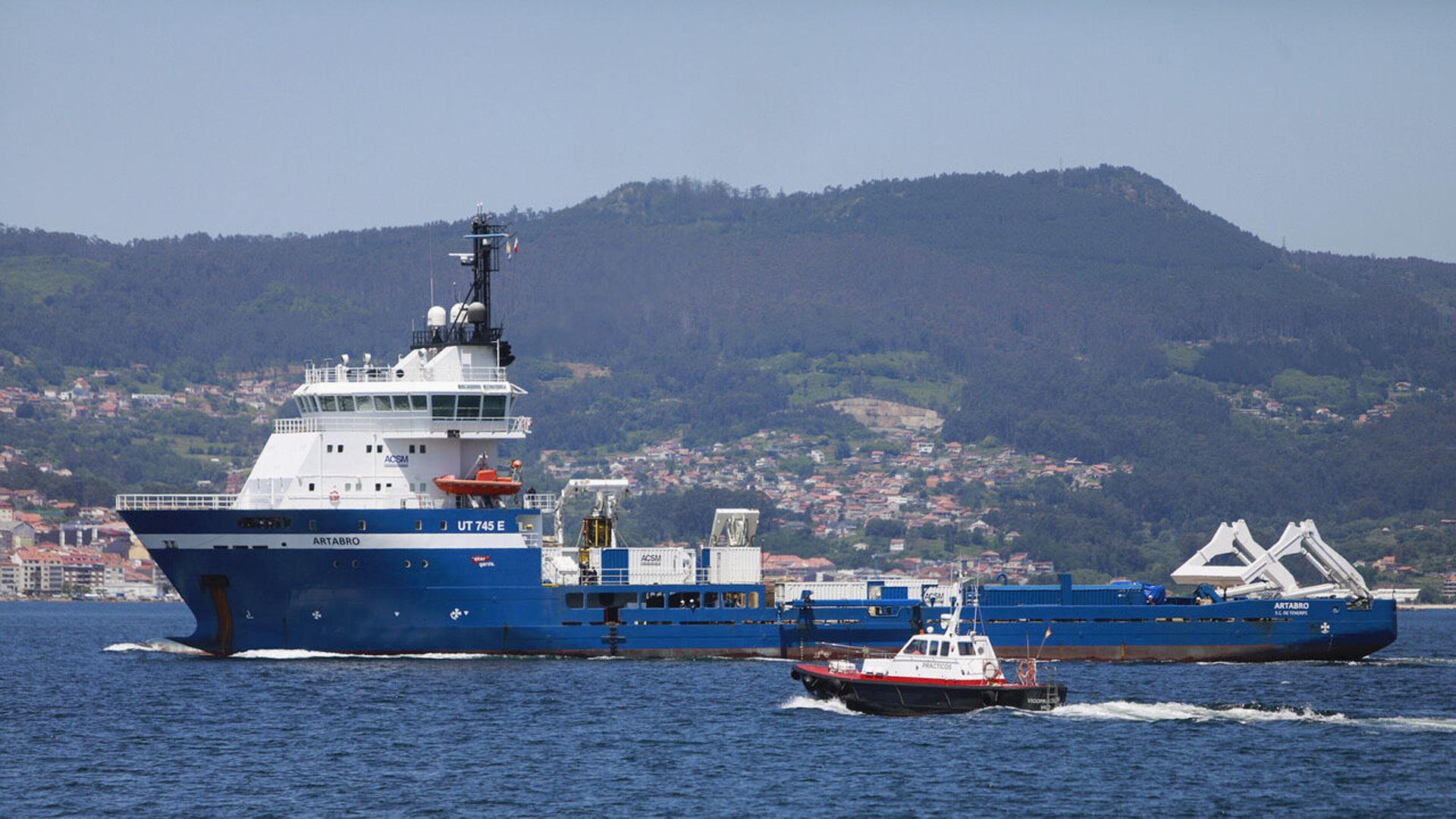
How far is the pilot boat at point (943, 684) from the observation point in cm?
4009

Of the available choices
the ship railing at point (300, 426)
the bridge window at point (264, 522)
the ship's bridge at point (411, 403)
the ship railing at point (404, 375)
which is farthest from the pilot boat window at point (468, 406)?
the bridge window at point (264, 522)

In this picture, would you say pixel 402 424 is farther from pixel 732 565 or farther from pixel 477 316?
pixel 732 565

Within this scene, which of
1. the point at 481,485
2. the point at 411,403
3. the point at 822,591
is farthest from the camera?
Answer: the point at 822,591

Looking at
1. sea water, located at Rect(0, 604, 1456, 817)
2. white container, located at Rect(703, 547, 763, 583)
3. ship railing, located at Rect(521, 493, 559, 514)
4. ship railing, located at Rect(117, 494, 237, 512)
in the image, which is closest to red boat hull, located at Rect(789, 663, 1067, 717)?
sea water, located at Rect(0, 604, 1456, 817)

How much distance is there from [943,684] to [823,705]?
10.1 ft

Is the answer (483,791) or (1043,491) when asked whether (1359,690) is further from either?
(1043,491)

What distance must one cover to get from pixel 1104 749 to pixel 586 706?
1157 centimetres

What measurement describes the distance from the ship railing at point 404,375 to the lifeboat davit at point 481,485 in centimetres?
278

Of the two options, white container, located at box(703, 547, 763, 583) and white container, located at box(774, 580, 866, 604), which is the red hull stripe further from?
white container, located at box(774, 580, 866, 604)

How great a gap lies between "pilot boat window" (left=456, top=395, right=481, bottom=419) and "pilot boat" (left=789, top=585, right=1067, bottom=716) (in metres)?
15.2

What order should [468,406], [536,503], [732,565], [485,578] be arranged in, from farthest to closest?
[732,565]
[468,406]
[536,503]
[485,578]

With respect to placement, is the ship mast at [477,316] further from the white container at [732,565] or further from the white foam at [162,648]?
the white foam at [162,648]

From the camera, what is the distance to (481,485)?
5047 centimetres

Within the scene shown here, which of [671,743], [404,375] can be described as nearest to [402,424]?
[404,375]
